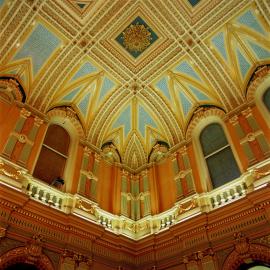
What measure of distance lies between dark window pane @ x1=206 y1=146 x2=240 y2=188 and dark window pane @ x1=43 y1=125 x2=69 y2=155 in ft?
16.8

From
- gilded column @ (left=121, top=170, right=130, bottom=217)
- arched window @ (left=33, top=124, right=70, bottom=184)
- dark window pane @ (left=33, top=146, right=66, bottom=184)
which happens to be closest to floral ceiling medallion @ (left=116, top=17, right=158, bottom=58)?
arched window @ (left=33, top=124, right=70, bottom=184)

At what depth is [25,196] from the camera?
22.8 feet

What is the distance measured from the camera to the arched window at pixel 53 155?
8.82 m

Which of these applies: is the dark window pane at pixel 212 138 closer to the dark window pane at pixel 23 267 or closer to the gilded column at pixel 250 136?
the gilded column at pixel 250 136

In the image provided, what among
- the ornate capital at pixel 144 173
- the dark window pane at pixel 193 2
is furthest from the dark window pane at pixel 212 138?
the dark window pane at pixel 193 2

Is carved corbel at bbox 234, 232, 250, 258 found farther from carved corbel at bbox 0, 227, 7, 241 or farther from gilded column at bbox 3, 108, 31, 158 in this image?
gilded column at bbox 3, 108, 31, 158

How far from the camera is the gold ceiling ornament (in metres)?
9.40

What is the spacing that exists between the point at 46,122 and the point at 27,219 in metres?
3.65

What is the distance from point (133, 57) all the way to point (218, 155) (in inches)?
180

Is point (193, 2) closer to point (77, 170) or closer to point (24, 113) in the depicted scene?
point (24, 113)

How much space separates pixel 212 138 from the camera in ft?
33.5

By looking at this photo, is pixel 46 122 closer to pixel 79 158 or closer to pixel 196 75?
pixel 79 158

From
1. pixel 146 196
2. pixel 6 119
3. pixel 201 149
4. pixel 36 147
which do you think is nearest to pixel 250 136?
pixel 201 149

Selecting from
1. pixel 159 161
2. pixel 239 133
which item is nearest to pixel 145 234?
pixel 159 161
